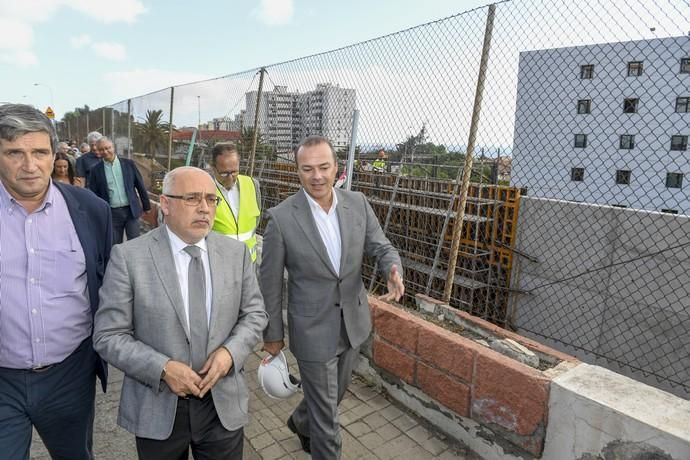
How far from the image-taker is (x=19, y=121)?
1725mm

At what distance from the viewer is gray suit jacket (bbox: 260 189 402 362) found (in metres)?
2.46

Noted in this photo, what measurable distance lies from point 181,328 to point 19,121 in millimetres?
1014

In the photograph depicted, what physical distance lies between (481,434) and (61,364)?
7.58 ft

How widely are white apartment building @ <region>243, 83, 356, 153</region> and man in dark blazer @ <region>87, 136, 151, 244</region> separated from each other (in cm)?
204

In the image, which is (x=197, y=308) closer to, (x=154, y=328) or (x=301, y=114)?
(x=154, y=328)

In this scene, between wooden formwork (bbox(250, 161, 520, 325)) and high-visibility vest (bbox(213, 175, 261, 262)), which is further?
wooden formwork (bbox(250, 161, 520, 325))

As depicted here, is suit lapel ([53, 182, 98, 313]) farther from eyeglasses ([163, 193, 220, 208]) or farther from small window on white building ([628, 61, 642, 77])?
small window on white building ([628, 61, 642, 77])

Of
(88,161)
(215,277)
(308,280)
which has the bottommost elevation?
(308,280)

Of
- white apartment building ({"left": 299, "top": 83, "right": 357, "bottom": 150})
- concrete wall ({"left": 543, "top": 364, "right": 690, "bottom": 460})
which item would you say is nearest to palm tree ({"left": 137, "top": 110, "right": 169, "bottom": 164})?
white apartment building ({"left": 299, "top": 83, "right": 357, "bottom": 150})

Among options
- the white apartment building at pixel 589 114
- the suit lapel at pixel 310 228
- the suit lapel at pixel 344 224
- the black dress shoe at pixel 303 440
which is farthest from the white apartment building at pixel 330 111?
the black dress shoe at pixel 303 440

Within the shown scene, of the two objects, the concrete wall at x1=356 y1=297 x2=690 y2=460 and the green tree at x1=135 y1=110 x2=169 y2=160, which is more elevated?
the green tree at x1=135 y1=110 x2=169 y2=160

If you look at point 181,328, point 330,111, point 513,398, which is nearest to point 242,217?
point 181,328

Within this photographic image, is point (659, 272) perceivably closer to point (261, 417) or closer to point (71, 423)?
point (261, 417)

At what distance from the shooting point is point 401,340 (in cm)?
323
